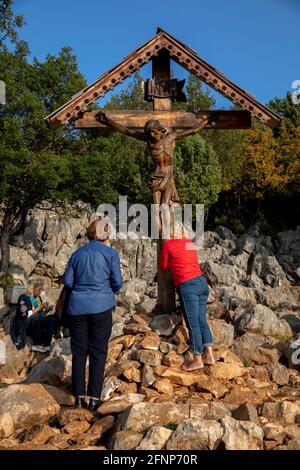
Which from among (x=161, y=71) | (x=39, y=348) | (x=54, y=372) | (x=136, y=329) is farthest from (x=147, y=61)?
(x=39, y=348)

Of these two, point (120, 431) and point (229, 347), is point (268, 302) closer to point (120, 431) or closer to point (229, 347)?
point (229, 347)

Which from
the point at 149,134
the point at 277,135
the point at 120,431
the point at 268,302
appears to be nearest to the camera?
the point at 120,431

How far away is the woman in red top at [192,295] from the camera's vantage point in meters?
7.19

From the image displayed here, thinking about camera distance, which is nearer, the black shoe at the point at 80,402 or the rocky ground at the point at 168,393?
the rocky ground at the point at 168,393

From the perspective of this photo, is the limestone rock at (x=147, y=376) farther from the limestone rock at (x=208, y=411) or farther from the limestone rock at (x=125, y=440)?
the limestone rock at (x=125, y=440)

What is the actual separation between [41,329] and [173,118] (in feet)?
22.7

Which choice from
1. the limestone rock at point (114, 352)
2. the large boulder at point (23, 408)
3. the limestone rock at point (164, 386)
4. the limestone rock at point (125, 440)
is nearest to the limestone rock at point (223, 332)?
the limestone rock at point (114, 352)

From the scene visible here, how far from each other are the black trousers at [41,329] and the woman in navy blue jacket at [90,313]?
6878 millimetres

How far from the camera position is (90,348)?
21.1 ft

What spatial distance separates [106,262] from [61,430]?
6.65ft

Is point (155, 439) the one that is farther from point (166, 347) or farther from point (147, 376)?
point (166, 347)

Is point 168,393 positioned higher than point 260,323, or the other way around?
point 260,323

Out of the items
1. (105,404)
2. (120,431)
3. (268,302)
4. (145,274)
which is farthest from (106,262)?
(145,274)
